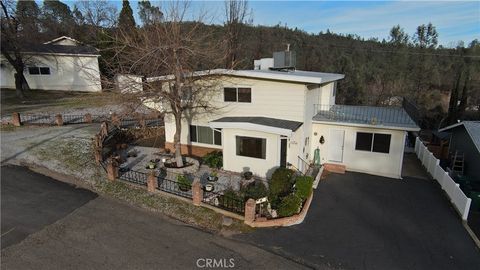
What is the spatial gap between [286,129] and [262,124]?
1.21 metres

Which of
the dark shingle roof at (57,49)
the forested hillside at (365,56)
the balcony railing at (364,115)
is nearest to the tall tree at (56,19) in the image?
the forested hillside at (365,56)

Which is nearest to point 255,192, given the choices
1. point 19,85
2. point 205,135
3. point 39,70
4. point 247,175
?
point 247,175

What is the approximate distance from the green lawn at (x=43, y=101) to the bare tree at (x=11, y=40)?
53.0 inches

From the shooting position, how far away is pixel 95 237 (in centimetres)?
916

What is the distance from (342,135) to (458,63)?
150 feet

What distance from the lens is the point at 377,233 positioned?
10078 mm

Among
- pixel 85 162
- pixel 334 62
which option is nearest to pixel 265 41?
pixel 334 62

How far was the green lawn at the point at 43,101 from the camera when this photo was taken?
83.6ft

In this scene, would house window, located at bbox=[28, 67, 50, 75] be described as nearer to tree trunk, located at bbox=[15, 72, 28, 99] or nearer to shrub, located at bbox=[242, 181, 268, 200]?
tree trunk, located at bbox=[15, 72, 28, 99]

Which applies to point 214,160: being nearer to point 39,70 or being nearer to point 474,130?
point 474,130

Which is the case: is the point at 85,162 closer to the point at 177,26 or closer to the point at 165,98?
the point at 165,98

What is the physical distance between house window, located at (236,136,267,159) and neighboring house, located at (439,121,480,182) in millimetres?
10551

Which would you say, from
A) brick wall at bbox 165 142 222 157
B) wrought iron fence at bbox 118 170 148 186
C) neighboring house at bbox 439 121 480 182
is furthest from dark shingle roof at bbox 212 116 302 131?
neighboring house at bbox 439 121 480 182

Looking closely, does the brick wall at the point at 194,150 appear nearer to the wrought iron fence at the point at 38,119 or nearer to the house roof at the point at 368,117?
the house roof at the point at 368,117
